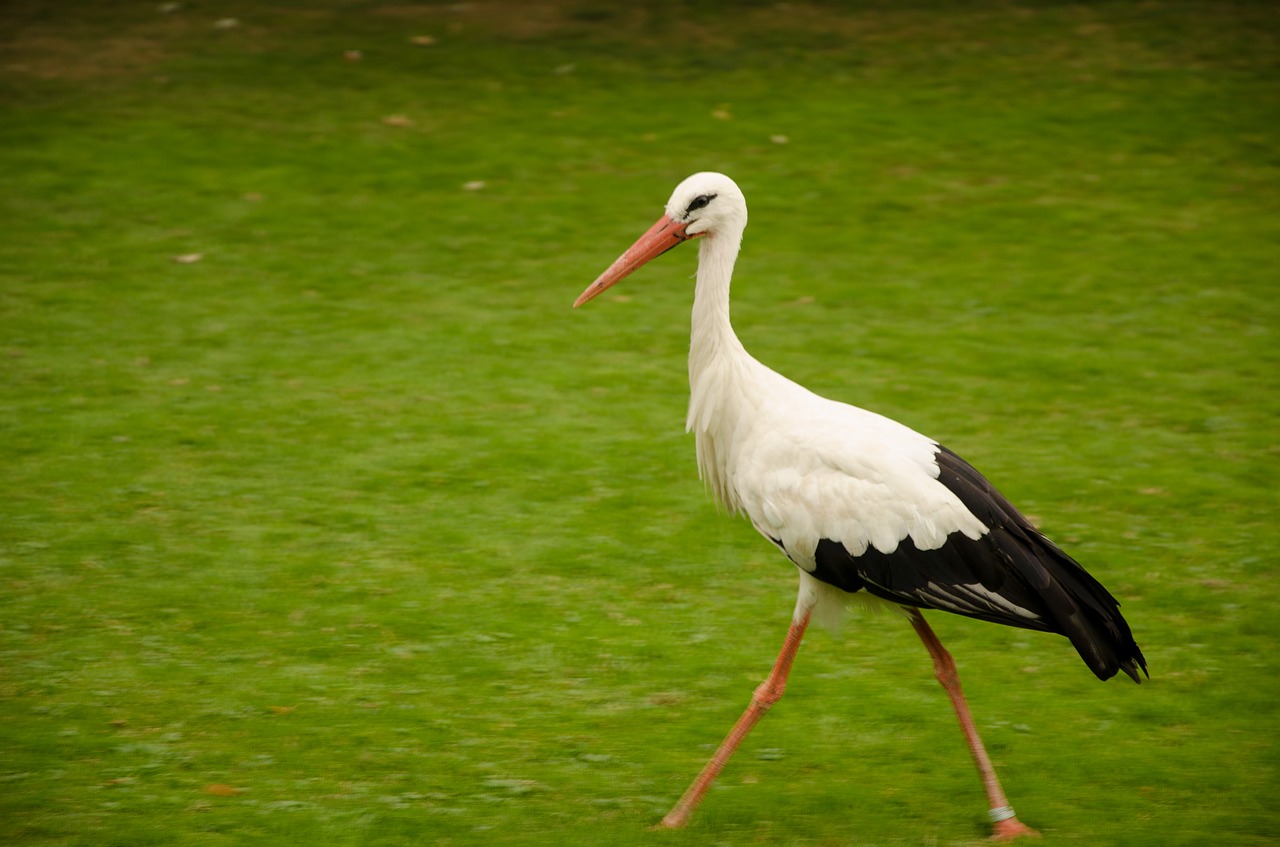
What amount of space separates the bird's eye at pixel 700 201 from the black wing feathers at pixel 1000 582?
1440 millimetres

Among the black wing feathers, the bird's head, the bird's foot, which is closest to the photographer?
the black wing feathers

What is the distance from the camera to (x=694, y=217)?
5598 millimetres

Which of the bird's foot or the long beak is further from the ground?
the long beak

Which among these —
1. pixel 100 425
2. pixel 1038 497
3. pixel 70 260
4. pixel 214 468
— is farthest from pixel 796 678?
pixel 70 260

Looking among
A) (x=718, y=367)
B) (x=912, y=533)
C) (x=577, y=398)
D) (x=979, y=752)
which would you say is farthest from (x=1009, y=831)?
(x=577, y=398)

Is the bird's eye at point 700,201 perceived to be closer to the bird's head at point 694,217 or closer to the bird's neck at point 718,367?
the bird's head at point 694,217

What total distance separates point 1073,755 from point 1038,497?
2345 mm

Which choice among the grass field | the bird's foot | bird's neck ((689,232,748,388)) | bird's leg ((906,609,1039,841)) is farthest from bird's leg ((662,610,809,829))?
bird's neck ((689,232,748,388))

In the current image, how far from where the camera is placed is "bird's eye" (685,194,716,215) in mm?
5559

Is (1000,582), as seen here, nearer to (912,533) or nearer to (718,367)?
(912,533)

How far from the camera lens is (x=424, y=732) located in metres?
5.62

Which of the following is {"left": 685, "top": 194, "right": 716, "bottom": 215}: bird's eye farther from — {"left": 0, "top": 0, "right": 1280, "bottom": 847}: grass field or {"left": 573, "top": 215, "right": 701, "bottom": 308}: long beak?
{"left": 0, "top": 0, "right": 1280, "bottom": 847}: grass field

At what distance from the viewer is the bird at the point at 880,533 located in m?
4.98

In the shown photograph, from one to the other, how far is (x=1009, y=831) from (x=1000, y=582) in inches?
35.6
